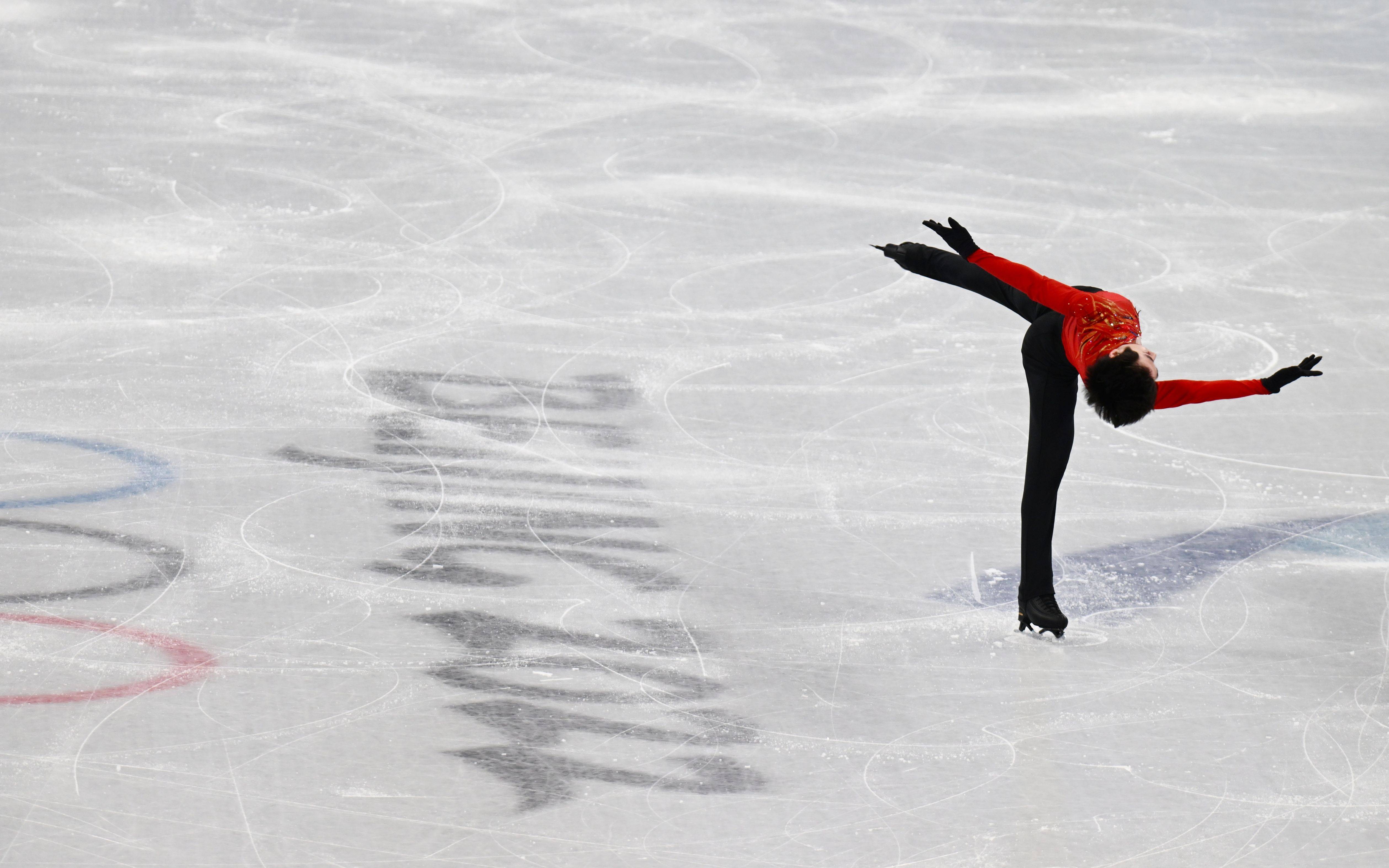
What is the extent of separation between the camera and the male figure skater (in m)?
3.74

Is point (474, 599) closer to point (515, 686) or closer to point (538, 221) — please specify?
point (515, 686)

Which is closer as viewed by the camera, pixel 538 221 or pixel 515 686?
pixel 515 686

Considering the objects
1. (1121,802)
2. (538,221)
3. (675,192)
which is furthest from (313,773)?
(675,192)

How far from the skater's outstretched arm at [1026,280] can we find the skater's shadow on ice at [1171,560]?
0.93 meters

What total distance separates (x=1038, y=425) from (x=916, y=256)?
580 millimetres

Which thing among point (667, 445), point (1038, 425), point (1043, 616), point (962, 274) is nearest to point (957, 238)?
point (962, 274)

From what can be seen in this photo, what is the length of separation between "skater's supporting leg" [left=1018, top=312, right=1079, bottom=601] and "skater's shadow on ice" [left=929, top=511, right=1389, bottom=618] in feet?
0.71

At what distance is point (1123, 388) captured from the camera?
3.71 m

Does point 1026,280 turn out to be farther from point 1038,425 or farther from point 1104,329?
point 1038,425

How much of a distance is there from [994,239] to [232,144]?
3743mm

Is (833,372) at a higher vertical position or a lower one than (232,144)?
lower

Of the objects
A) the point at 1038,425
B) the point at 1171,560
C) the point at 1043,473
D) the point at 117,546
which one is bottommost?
the point at 1171,560

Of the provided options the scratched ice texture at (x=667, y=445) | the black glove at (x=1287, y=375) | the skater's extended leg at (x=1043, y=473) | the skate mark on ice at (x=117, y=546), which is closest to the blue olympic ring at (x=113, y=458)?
the scratched ice texture at (x=667, y=445)

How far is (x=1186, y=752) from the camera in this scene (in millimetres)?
3666
